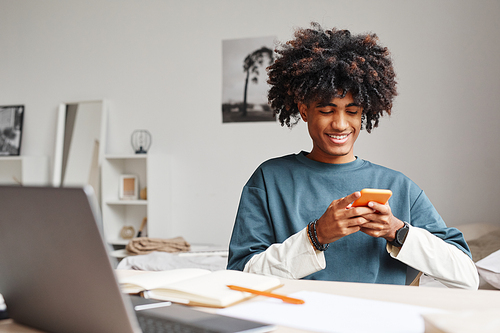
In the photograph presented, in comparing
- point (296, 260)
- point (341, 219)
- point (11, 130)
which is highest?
point (11, 130)

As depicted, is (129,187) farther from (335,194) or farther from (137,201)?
(335,194)

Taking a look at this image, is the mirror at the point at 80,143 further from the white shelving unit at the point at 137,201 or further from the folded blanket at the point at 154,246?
the folded blanket at the point at 154,246

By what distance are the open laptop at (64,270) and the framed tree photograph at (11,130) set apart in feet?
12.8

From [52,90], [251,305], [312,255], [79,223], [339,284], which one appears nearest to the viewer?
[79,223]

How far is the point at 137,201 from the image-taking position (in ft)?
11.5

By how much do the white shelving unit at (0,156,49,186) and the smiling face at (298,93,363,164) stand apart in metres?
3.10

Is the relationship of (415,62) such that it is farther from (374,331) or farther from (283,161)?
(374,331)

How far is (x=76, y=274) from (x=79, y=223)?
0.08 meters

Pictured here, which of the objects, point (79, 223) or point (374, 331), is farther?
point (374, 331)

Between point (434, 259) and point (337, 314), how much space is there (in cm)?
→ 52

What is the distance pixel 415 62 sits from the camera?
307cm

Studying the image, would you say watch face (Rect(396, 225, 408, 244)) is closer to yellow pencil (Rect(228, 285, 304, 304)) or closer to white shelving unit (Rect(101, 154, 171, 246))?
yellow pencil (Rect(228, 285, 304, 304))

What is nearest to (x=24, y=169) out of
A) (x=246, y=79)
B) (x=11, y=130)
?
(x=11, y=130)

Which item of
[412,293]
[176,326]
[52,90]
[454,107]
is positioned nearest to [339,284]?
[412,293]
